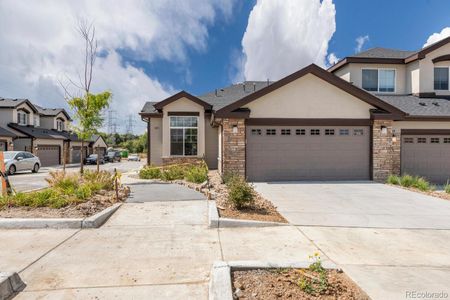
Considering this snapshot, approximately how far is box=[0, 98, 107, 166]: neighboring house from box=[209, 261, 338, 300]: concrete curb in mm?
24577

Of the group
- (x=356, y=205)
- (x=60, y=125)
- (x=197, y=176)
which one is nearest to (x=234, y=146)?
(x=197, y=176)

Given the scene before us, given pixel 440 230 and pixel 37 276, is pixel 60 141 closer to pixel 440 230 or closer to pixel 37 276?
pixel 37 276

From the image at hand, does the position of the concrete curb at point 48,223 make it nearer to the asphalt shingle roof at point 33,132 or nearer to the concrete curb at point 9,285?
the concrete curb at point 9,285

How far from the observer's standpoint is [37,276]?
3.91 m

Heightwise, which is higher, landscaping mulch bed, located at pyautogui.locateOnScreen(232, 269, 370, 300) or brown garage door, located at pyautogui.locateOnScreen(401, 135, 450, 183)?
brown garage door, located at pyautogui.locateOnScreen(401, 135, 450, 183)

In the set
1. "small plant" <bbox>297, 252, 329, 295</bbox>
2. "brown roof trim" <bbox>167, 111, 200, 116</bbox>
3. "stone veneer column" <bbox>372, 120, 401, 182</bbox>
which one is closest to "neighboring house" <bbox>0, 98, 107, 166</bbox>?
"brown roof trim" <bbox>167, 111, 200, 116</bbox>

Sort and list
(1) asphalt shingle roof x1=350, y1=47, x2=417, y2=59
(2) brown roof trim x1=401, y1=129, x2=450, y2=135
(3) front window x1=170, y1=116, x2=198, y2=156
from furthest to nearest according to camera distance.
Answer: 1. (1) asphalt shingle roof x1=350, y1=47, x2=417, y2=59
2. (3) front window x1=170, y1=116, x2=198, y2=156
3. (2) brown roof trim x1=401, y1=129, x2=450, y2=135

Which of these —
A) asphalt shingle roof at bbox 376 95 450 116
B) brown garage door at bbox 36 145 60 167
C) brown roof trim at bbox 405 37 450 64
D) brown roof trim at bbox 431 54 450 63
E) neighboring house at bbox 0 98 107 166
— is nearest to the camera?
asphalt shingle roof at bbox 376 95 450 116

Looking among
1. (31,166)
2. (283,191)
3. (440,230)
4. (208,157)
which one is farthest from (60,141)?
(440,230)

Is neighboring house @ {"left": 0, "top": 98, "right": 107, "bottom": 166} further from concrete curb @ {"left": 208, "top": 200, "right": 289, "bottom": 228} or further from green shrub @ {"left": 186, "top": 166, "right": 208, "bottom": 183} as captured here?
concrete curb @ {"left": 208, "top": 200, "right": 289, "bottom": 228}

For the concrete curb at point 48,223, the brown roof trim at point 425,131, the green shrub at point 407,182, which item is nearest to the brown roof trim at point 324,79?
the brown roof trim at point 425,131

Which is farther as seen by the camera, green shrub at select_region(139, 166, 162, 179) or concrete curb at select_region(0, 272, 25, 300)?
green shrub at select_region(139, 166, 162, 179)

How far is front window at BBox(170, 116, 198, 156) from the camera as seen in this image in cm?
1650

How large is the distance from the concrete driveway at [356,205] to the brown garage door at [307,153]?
0.95m
